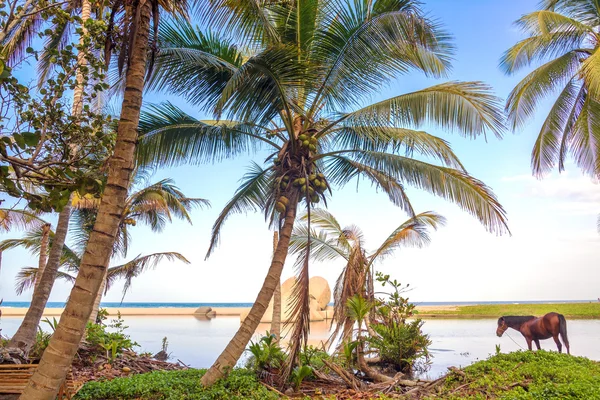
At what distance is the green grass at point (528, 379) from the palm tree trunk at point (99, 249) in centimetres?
432

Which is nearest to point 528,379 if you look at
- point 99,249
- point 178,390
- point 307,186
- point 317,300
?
point 307,186

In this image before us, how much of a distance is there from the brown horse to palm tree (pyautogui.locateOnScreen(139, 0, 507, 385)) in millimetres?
3231

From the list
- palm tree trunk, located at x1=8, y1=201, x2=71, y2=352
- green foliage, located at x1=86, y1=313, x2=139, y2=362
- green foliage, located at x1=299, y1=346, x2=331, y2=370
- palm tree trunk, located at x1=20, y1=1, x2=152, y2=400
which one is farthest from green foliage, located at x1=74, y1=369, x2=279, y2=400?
palm tree trunk, located at x1=20, y1=1, x2=152, y2=400

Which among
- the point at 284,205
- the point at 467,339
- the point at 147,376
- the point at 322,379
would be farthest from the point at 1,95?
the point at 467,339

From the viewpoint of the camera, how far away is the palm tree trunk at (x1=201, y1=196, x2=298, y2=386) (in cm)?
584

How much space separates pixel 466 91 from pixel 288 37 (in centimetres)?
284

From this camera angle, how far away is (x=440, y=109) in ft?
20.7

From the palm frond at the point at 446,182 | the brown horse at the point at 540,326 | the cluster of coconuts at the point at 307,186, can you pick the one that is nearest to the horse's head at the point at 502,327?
the brown horse at the point at 540,326

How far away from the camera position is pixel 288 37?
21.7 feet

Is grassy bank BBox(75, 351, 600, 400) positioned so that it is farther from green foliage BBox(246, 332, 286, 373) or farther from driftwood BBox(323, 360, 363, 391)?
driftwood BBox(323, 360, 363, 391)

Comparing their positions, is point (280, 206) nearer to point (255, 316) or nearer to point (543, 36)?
point (255, 316)

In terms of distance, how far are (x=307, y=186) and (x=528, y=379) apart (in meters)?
4.08

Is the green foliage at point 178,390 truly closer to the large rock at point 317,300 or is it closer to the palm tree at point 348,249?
the palm tree at point 348,249

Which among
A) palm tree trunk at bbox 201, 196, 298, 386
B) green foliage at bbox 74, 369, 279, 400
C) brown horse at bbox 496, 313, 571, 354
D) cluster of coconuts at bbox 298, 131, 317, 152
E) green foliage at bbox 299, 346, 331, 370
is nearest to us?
green foliage at bbox 74, 369, 279, 400
